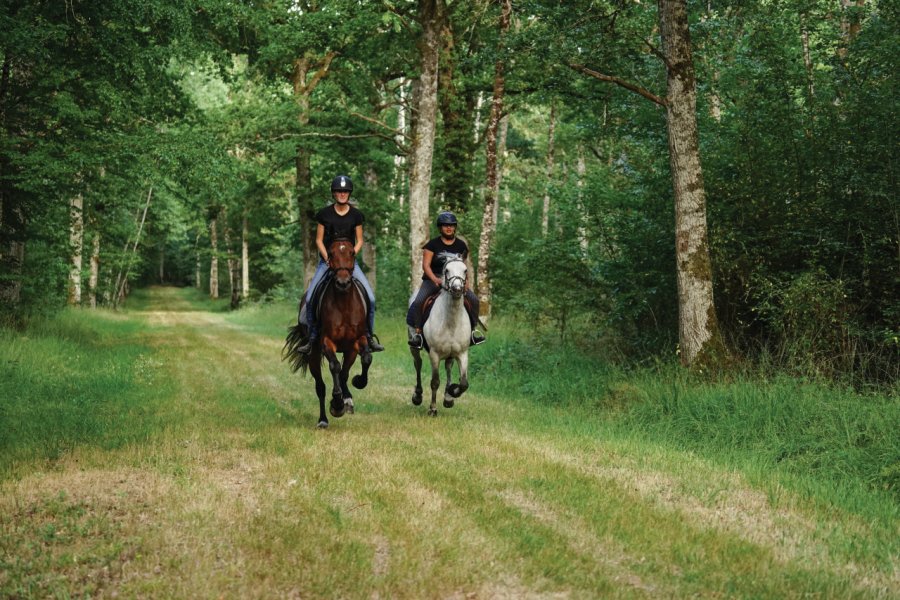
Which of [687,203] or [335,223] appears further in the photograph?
[687,203]

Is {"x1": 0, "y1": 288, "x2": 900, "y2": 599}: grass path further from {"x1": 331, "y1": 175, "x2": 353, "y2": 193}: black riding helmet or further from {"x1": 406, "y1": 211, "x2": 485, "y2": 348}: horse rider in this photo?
{"x1": 331, "y1": 175, "x2": 353, "y2": 193}: black riding helmet

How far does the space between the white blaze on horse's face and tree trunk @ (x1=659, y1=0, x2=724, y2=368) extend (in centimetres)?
347

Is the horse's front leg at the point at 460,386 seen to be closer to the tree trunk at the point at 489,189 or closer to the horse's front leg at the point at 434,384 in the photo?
the horse's front leg at the point at 434,384

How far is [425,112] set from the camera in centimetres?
1811

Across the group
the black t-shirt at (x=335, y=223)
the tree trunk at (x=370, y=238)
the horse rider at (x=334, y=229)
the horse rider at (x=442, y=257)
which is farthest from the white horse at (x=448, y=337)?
the tree trunk at (x=370, y=238)

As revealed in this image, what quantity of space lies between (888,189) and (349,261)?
759cm

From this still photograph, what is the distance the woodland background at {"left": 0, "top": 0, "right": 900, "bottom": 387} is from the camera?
10.4 m

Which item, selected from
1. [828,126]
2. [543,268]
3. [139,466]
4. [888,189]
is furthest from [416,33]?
[139,466]

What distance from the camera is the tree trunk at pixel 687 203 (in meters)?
10.6

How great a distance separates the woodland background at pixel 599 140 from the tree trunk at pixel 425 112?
0.06 m

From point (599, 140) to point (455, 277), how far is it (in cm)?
761

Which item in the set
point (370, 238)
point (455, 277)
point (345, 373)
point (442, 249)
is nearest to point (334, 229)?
point (455, 277)

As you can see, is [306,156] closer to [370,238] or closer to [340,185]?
[370,238]

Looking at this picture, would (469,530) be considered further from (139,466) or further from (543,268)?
(543,268)
